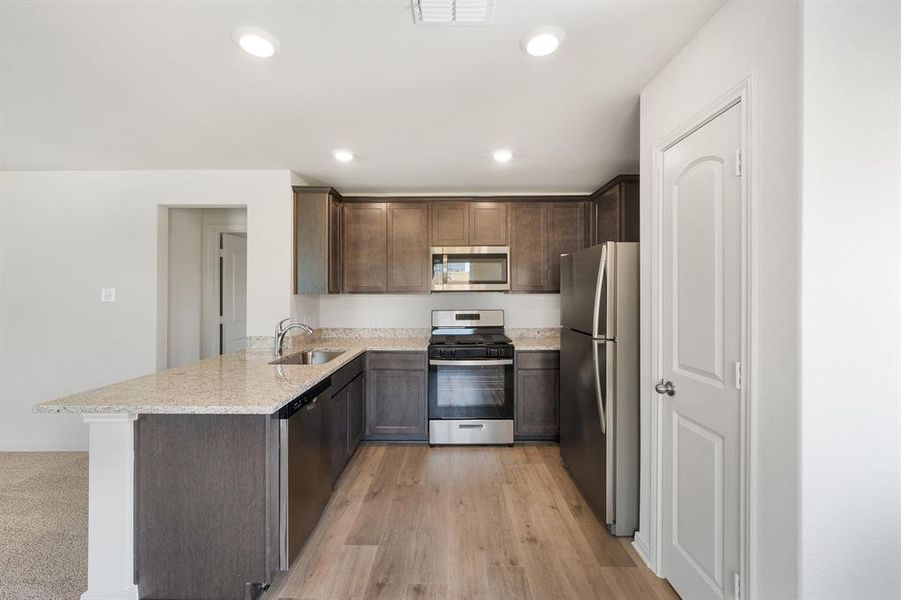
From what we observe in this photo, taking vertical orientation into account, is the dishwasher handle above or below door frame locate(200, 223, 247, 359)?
below

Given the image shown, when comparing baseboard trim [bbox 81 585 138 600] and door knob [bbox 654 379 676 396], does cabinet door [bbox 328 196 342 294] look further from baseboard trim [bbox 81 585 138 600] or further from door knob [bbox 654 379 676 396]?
door knob [bbox 654 379 676 396]

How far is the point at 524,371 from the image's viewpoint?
341 centimetres

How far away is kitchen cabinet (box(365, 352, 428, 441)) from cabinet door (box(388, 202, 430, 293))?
727 millimetres

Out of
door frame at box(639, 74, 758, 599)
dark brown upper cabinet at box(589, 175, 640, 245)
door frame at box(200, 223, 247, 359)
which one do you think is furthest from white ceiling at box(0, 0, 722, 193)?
door frame at box(200, 223, 247, 359)

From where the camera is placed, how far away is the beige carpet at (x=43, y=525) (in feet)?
5.80

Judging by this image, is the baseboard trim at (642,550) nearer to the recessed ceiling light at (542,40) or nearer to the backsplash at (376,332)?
the recessed ceiling light at (542,40)

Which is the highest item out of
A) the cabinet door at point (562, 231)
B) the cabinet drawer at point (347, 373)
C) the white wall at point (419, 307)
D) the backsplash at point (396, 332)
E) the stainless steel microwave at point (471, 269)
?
the cabinet door at point (562, 231)

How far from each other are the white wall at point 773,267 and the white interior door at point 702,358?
0.10m

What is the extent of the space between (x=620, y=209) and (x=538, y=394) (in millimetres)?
1690

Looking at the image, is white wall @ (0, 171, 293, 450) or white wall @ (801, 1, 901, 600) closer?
white wall @ (801, 1, 901, 600)

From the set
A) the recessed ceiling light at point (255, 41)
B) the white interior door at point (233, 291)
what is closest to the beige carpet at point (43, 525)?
the white interior door at point (233, 291)

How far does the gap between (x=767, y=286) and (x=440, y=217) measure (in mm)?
2865

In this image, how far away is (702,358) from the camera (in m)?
1.50

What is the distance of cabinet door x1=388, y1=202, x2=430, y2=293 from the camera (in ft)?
12.3
